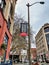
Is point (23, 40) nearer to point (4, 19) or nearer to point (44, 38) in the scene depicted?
point (4, 19)

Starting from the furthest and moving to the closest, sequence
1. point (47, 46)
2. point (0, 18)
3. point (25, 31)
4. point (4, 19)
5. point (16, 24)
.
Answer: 1. point (47, 46)
2. point (16, 24)
3. point (4, 19)
4. point (0, 18)
5. point (25, 31)

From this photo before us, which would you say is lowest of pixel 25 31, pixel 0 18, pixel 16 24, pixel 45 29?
pixel 25 31

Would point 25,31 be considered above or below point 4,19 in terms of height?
below

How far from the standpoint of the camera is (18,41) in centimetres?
5091

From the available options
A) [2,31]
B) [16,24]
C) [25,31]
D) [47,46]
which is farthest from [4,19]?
[47,46]

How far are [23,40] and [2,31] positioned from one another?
2792 cm

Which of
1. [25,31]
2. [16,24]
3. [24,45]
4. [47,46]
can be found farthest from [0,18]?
[47,46]

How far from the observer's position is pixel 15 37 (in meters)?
49.2

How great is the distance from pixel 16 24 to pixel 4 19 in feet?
81.6

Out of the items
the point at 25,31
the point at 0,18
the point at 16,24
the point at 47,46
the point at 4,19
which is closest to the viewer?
the point at 25,31

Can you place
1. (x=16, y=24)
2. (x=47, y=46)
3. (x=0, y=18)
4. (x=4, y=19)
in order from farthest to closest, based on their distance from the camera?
(x=47, y=46) < (x=16, y=24) < (x=4, y=19) < (x=0, y=18)

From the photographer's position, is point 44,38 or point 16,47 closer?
point 16,47

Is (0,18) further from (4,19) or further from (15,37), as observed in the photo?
(15,37)

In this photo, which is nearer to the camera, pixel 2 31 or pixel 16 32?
pixel 2 31
